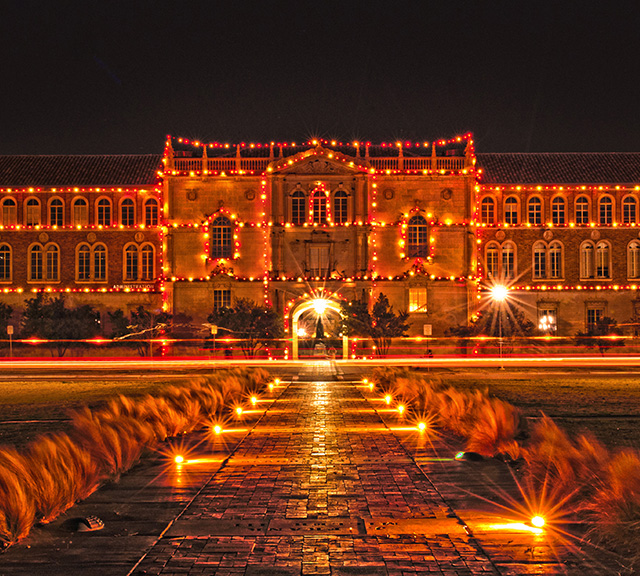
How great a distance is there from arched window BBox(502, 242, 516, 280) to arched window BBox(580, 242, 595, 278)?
420cm

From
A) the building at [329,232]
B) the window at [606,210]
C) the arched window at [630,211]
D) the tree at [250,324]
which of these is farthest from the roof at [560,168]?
the tree at [250,324]

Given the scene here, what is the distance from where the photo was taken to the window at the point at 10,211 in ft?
159

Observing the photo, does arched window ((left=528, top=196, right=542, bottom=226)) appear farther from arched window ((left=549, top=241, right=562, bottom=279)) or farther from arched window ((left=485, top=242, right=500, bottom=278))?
arched window ((left=485, top=242, right=500, bottom=278))

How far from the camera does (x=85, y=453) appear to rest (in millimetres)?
8766

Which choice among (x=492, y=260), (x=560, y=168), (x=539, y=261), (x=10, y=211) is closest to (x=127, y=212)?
(x=10, y=211)

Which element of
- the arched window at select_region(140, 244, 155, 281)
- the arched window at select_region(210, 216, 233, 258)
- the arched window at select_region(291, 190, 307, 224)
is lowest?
the arched window at select_region(140, 244, 155, 281)

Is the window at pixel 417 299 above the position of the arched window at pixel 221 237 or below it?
below

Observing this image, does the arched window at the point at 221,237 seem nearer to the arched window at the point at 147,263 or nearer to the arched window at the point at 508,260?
the arched window at the point at 147,263

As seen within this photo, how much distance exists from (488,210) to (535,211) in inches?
117

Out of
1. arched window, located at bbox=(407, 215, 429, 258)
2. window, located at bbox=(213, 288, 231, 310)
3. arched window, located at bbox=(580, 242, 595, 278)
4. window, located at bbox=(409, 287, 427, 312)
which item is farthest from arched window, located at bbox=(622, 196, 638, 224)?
window, located at bbox=(213, 288, 231, 310)

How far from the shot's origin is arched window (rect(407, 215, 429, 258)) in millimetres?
45906

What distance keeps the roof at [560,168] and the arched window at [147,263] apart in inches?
842

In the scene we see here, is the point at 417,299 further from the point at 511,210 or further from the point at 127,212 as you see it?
the point at 127,212

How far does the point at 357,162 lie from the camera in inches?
1780
